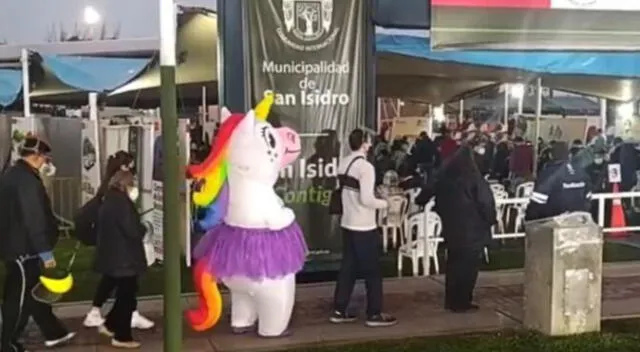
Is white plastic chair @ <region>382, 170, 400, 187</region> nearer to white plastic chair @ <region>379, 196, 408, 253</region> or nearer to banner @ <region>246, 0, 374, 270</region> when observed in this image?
white plastic chair @ <region>379, 196, 408, 253</region>

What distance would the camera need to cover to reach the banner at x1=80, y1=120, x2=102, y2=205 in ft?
43.1

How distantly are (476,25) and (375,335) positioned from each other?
11.5 ft

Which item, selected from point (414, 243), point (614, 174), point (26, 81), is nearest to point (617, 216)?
point (614, 174)

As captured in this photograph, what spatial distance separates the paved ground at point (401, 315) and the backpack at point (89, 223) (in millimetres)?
874

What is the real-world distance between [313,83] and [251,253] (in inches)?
111

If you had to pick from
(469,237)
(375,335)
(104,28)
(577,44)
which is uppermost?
(104,28)

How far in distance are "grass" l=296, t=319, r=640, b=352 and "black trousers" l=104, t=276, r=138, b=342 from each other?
1419 millimetres

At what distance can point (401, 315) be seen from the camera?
865 centimetres

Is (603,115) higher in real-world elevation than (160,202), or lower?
higher

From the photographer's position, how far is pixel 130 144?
38.9 ft

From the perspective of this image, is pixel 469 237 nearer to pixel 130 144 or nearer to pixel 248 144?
pixel 248 144

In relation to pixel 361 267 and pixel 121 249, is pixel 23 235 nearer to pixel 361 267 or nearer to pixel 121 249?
pixel 121 249

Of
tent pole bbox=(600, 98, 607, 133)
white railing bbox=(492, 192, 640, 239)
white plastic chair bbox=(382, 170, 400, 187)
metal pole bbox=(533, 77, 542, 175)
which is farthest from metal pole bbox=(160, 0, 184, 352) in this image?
tent pole bbox=(600, 98, 607, 133)

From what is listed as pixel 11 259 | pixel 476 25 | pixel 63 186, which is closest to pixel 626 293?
pixel 476 25
